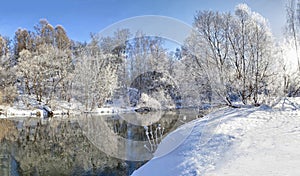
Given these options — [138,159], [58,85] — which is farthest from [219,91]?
[58,85]

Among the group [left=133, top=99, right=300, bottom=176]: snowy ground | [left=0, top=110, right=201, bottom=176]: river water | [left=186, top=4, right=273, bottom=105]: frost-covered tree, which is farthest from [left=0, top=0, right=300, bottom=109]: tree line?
[left=0, top=110, right=201, bottom=176]: river water

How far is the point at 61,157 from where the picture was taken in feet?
26.6

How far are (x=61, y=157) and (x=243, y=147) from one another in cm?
617

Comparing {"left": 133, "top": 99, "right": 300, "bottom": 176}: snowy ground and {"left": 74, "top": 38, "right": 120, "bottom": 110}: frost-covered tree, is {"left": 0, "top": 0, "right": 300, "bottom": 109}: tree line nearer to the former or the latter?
{"left": 133, "top": 99, "right": 300, "bottom": 176}: snowy ground

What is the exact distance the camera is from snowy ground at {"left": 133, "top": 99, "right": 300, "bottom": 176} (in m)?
3.50

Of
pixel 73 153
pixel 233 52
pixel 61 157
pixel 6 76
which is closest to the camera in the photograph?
pixel 61 157

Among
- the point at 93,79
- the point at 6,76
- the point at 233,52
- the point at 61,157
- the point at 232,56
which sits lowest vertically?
the point at 61,157

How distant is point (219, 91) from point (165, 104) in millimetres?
12992

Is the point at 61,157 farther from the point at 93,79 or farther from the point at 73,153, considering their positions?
the point at 93,79

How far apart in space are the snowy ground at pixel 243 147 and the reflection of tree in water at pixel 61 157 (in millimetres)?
2114

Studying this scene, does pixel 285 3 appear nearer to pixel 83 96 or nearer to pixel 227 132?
pixel 227 132

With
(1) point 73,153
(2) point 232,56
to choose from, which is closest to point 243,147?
(2) point 232,56

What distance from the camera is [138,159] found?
7.33 meters

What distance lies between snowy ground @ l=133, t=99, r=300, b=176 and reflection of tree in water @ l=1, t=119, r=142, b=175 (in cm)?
211
